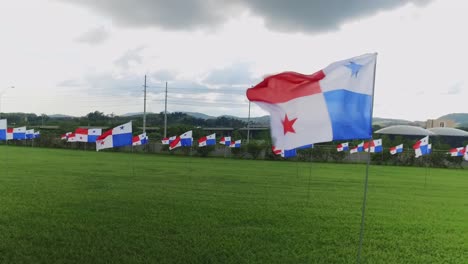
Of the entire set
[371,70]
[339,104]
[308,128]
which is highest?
[371,70]

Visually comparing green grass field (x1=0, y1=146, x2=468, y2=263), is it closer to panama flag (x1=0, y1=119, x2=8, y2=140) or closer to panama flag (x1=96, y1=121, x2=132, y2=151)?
panama flag (x1=96, y1=121, x2=132, y2=151)

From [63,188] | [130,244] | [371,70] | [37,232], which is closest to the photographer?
[371,70]

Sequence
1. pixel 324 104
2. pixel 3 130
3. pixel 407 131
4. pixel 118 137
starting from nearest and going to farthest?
1. pixel 324 104
2. pixel 118 137
3. pixel 3 130
4. pixel 407 131

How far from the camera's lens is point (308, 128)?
265 inches

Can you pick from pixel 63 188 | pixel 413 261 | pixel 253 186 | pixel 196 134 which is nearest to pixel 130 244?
pixel 413 261

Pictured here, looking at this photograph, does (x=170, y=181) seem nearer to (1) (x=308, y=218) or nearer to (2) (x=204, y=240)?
(1) (x=308, y=218)

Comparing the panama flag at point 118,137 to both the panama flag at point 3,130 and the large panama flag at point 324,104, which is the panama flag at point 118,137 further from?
the large panama flag at point 324,104

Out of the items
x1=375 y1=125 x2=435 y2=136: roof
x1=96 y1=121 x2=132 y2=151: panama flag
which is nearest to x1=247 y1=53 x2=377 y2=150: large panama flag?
x1=96 y1=121 x2=132 y2=151: panama flag

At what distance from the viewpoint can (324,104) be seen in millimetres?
6695

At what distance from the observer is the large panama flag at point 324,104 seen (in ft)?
21.1

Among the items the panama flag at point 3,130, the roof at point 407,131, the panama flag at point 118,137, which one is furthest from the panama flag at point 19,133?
the roof at point 407,131

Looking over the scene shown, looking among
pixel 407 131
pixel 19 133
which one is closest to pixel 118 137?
pixel 19 133

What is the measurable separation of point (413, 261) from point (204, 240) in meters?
3.89

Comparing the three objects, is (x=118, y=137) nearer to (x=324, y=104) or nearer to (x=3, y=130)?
(x=3, y=130)
